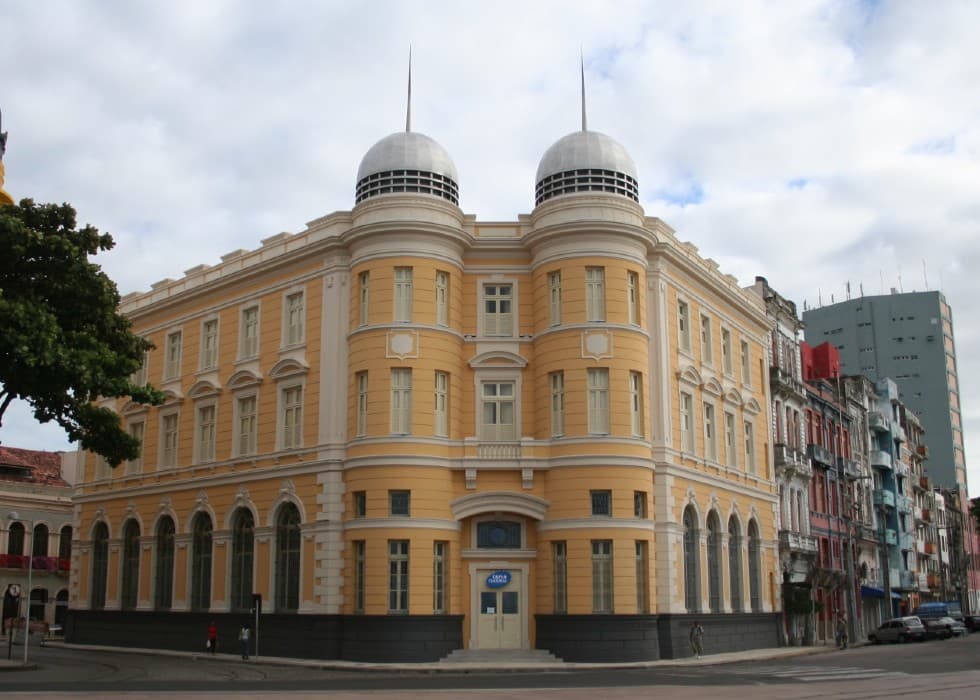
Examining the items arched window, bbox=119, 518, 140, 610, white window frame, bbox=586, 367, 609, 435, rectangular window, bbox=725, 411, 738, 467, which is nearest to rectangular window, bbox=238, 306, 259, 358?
arched window, bbox=119, 518, 140, 610

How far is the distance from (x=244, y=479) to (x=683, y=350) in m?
18.0

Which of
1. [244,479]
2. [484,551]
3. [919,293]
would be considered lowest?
[484,551]

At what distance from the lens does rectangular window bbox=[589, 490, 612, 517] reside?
37.4 meters

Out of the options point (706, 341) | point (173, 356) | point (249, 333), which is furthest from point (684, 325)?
point (173, 356)

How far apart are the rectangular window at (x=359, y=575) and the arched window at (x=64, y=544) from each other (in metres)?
40.4

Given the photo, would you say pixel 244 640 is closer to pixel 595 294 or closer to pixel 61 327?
pixel 61 327

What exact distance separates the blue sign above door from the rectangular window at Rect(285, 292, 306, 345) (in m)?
11.8

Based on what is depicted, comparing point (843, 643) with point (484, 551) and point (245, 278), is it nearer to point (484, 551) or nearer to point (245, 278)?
point (484, 551)

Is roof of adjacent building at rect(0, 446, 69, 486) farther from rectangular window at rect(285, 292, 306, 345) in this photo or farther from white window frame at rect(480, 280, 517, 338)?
white window frame at rect(480, 280, 517, 338)

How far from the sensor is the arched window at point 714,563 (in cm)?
4306

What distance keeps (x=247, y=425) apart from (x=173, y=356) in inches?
291

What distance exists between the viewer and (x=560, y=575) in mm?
37438

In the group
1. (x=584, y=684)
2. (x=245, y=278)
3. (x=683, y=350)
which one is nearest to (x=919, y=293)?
(x=683, y=350)

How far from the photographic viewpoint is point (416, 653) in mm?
36156
